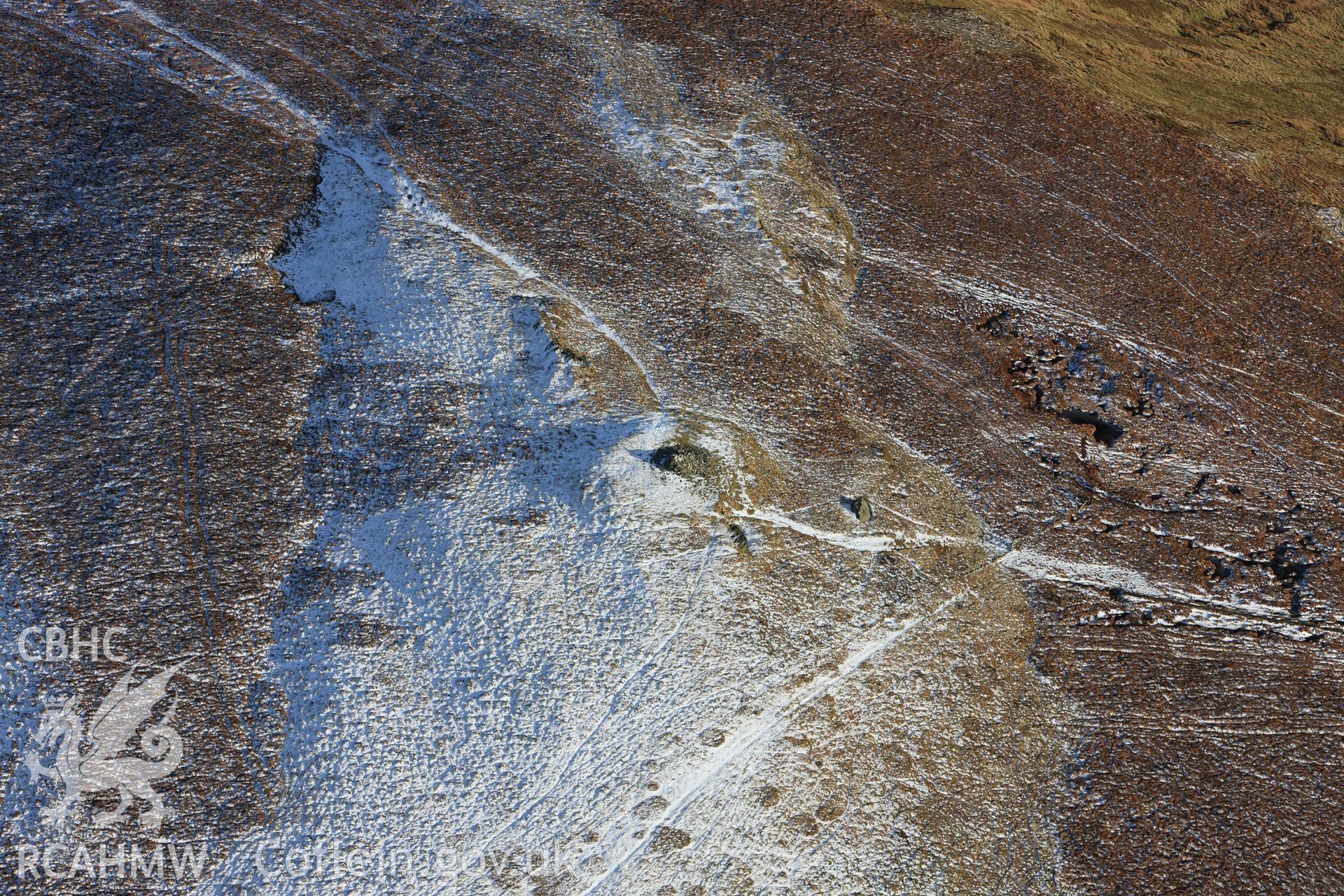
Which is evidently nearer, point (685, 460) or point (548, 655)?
point (548, 655)

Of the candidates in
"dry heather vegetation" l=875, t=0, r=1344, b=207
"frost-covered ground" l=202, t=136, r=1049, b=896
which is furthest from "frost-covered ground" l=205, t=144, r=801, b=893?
"dry heather vegetation" l=875, t=0, r=1344, b=207

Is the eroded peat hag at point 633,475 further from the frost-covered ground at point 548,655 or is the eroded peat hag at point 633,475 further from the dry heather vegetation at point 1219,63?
the dry heather vegetation at point 1219,63

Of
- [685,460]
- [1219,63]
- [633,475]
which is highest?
[1219,63]

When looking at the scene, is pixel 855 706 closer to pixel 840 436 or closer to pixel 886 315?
pixel 840 436

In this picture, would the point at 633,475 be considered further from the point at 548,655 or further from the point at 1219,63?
the point at 1219,63

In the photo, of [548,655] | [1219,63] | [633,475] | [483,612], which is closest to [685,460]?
[633,475]

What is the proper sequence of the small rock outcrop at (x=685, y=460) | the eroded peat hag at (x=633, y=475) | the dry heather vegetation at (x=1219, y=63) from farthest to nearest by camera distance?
the dry heather vegetation at (x=1219, y=63) → the small rock outcrop at (x=685, y=460) → the eroded peat hag at (x=633, y=475)

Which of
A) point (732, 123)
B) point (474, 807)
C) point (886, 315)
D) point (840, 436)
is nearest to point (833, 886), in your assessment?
point (474, 807)

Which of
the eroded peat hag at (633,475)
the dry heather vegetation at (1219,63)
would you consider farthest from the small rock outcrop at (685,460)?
the dry heather vegetation at (1219,63)

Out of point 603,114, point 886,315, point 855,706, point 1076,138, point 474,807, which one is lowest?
point 474,807

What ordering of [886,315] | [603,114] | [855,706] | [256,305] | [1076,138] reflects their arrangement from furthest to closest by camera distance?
1. [1076,138]
2. [603,114]
3. [886,315]
4. [256,305]
5. [855,706]

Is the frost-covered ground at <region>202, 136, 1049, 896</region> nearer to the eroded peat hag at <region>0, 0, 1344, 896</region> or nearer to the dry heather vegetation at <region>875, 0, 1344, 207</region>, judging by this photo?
the eroded peat hag at <region>0, 0, 1344, 896</region>
